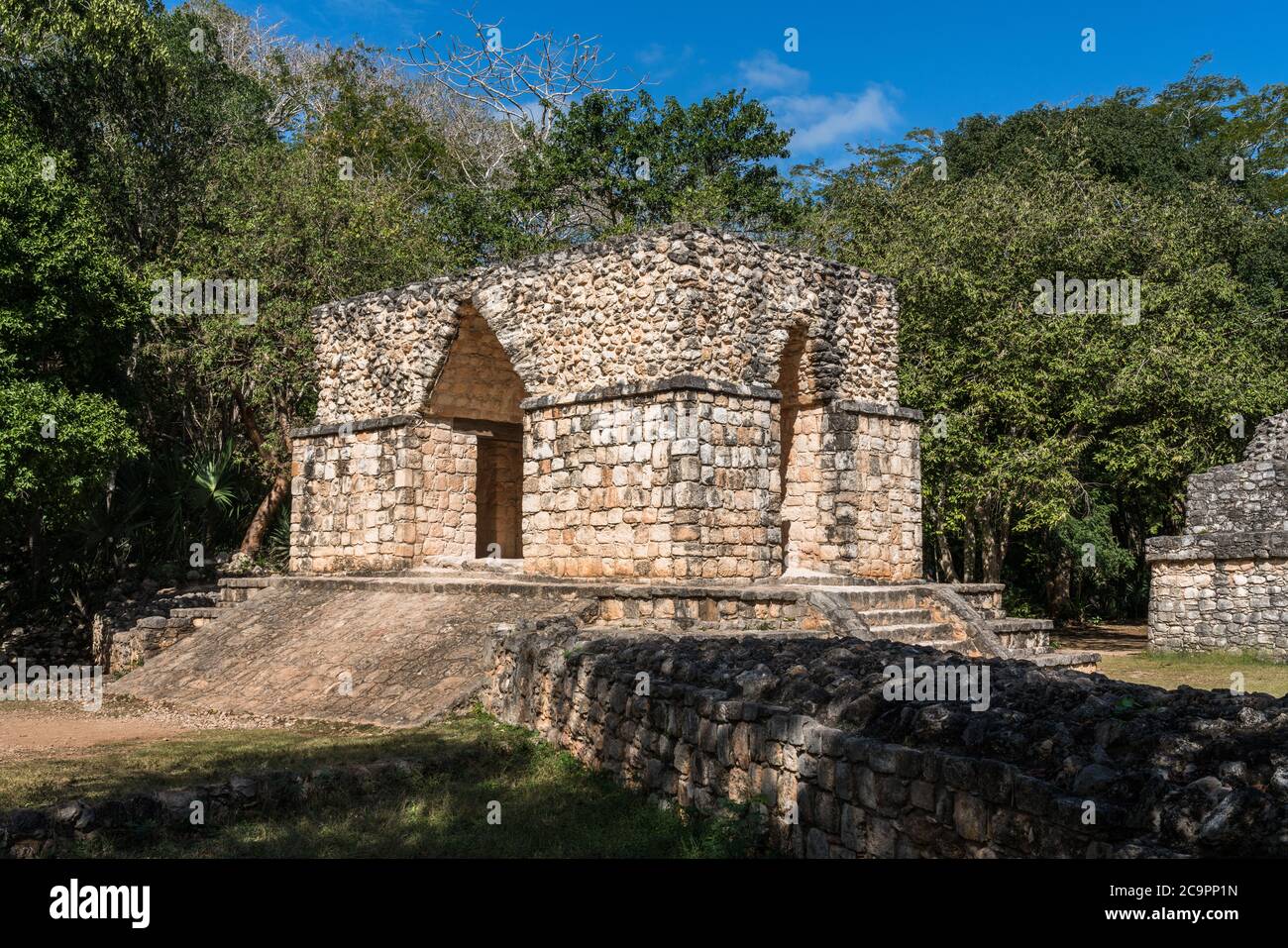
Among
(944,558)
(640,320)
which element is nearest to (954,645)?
(640,320)

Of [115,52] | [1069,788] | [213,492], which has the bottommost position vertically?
[1069,788]

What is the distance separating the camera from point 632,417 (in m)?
11.9

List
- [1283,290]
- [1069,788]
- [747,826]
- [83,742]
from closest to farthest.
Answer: [1069,788], [747,826], [83,742], [1283,290]

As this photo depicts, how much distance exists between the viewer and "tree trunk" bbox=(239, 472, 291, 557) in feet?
61.7

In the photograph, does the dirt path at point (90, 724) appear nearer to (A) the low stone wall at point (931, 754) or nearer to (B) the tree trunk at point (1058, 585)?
(A) the low stone wall at point (931, 754)

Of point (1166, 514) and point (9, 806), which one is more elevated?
point (1166, 514)

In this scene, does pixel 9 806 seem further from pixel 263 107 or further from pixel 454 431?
pixel 263 107

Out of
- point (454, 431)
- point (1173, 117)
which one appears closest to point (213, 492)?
point (454, 431)

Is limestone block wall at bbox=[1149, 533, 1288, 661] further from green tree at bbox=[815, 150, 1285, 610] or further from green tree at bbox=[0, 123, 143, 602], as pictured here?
green tree at bbox=[0, 123, 143, 602]

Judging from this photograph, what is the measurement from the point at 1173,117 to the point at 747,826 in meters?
31.0

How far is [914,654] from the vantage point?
638 centimetres

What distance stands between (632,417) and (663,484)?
853mm

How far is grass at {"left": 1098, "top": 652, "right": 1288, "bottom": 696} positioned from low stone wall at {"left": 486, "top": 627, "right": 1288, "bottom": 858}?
25.2 feet
